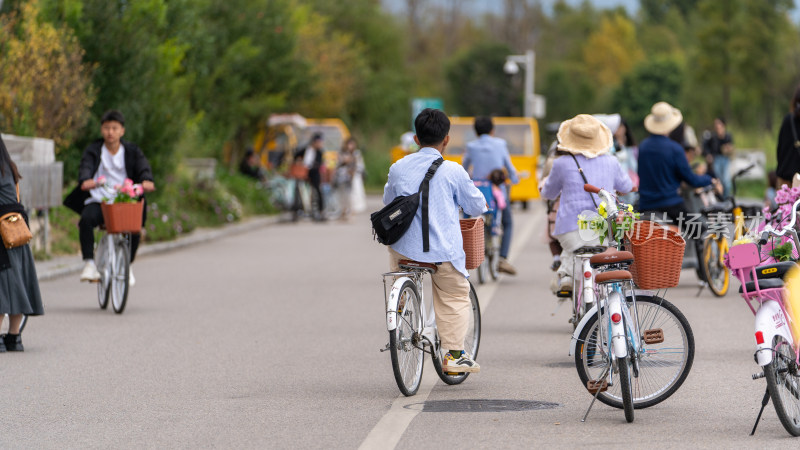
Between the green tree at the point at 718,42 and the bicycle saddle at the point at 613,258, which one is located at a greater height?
the green tree at the point at 718,42

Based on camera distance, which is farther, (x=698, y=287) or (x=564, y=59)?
(x=564, y=59)

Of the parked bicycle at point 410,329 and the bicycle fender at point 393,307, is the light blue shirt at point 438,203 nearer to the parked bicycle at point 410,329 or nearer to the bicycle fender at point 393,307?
the parked bicycle at point 410,329

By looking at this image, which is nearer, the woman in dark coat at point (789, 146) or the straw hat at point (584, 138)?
the straw hat at point (584, 138)

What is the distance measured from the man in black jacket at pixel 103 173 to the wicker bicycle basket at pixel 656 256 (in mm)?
6224

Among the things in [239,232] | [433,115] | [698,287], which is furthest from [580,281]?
[239,232]

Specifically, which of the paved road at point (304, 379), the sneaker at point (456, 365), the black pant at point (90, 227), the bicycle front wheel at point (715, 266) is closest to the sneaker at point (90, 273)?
the black pant at point (90, 227)

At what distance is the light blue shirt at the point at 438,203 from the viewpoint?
827 centimetres

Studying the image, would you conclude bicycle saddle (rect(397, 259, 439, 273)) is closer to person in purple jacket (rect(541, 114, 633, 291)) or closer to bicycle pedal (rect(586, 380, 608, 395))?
bicycle pedal (rect(586, 380, 608, 395))

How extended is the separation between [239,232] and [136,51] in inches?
226

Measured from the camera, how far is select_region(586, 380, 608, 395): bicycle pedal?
7535 mm

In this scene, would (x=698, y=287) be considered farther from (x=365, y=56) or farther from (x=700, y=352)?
(x=365, y=56)

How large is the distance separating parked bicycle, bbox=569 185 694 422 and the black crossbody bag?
3.75 feet

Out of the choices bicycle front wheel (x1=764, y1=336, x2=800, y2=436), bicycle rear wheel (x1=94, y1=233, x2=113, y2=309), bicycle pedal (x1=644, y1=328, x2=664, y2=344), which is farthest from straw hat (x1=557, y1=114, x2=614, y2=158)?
bicycle rear wheel (x1=94, y1=233, x2=113, y2=309)

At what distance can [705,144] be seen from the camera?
28.0m
